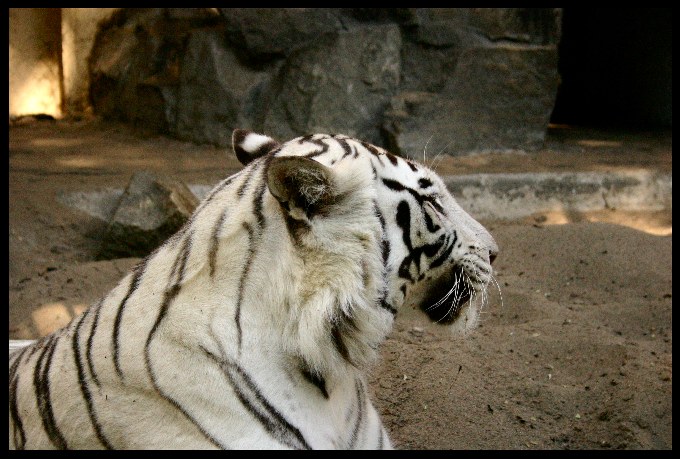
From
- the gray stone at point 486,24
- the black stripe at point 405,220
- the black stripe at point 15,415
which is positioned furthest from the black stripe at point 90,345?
the gray stone at point 486,24

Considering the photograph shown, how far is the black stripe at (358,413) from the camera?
6.88 ft

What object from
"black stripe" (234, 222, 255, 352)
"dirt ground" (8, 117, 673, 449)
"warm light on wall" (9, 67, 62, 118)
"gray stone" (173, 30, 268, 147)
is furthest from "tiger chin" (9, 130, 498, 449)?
"warm light on wall" (9, 67, 62, 118)

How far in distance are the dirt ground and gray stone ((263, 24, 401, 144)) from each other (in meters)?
0.69

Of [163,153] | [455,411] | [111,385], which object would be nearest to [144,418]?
[111,385]

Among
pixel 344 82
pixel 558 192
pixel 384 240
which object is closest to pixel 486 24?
pixel 344 82

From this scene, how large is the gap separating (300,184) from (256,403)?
19.2 inches

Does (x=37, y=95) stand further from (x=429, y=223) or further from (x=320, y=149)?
(x=429, y=223)

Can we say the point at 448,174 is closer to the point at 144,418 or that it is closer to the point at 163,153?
the point at 163,153

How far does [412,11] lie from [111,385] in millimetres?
4914

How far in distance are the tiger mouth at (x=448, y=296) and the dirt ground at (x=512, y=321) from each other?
1.8 inches

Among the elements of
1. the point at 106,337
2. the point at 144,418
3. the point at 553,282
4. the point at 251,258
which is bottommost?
the point at 553,282

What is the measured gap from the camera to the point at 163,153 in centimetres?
624

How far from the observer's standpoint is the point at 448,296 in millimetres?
2158

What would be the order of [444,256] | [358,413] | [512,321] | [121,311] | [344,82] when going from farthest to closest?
[344,82], [512,321], [358,413], [444,256], [121,311]
